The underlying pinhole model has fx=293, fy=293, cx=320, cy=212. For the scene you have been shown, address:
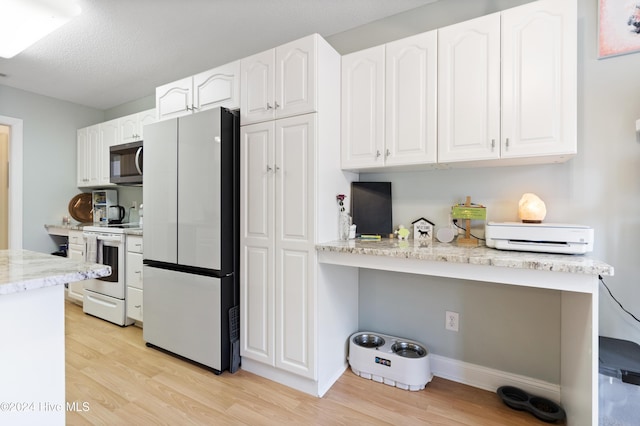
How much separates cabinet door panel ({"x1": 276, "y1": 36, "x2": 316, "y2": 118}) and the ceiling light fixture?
124cm

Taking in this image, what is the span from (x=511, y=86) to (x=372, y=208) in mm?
1089

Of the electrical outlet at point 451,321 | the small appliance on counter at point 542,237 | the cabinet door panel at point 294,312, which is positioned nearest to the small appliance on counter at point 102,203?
the cabinet door panel at point 294,312

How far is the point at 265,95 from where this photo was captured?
199 centimetres

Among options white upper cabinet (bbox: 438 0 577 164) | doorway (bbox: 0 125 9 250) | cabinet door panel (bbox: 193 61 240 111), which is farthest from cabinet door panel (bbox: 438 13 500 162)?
doorway (bbox: 0 125 9 250)

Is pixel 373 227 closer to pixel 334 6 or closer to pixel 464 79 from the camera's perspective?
pixel 464 79

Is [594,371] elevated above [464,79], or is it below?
below

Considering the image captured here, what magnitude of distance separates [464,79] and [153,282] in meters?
2.62

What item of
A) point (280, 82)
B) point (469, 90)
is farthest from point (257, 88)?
point (469, 90)

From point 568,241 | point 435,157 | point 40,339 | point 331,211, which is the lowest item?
point 40,339

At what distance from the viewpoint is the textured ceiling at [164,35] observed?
2.08 meters

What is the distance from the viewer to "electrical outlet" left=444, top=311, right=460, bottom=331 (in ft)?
6.49

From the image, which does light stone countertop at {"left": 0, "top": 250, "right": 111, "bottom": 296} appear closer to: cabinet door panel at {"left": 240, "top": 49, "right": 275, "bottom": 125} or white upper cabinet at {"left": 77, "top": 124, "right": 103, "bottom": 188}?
cabinet door panel at {"left": 240, "top": 49, "right": 275, "bottom": 125}

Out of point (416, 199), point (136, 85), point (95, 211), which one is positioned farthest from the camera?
point (95, 211)

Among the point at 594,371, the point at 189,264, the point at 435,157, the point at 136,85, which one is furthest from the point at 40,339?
the point at 136,85
